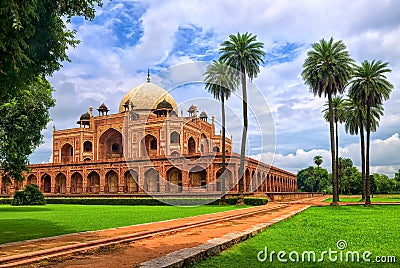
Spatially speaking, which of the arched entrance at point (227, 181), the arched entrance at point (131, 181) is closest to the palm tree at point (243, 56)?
the arched entrance at point (227, 181)

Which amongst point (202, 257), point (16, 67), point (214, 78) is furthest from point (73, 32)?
point (214, 78)

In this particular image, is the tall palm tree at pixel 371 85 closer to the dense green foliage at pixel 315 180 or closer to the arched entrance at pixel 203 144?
the arched entrance at pixel 203 144

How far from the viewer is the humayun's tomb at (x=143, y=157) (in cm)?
4159

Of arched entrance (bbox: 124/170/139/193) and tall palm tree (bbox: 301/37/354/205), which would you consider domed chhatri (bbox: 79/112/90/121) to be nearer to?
arched entrance (bbox: 124/170/139/193)

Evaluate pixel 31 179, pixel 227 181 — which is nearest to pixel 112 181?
pixel 31 179

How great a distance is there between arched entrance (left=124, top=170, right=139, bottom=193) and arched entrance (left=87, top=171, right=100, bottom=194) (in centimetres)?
364

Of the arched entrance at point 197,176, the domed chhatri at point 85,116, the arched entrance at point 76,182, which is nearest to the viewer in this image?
the arched entrance at point 197,176

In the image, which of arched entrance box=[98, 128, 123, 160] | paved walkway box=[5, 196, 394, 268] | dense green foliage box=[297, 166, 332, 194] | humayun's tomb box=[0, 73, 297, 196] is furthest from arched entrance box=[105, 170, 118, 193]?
dense green foliage box=[297, 166, 332, 194]

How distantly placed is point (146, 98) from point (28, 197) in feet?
81.0

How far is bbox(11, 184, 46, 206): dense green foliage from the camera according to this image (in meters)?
34.3

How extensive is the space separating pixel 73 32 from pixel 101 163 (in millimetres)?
36604

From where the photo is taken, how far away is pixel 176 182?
43406 mm

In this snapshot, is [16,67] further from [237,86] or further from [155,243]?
[237,86]

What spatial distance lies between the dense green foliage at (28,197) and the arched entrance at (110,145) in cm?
1943
